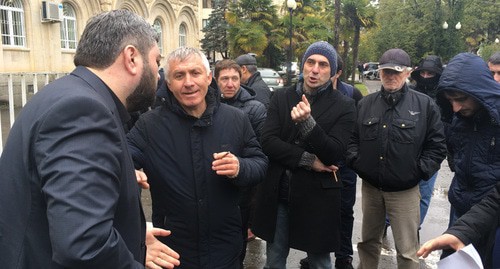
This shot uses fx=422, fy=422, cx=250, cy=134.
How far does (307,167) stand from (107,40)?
1.94 m

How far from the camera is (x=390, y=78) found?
11.7ft

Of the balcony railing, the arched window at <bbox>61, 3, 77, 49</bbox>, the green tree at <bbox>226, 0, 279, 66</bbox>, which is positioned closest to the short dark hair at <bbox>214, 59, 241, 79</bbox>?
the balcony railing

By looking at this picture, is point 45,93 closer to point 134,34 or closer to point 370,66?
point 134,34

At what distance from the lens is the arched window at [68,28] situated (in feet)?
70.4

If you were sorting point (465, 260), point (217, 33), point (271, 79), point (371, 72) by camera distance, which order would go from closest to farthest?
1. point (465, 260)
2. point (271, 79)
3. point (217, 33)
4. point (371, 72)

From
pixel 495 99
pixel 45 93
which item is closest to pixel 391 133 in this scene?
pixel 495 99

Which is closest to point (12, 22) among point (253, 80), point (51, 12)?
point (51, 12)

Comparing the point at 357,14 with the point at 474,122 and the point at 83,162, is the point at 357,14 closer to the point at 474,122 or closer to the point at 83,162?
the point at 474,122

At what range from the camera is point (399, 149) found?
3.39m

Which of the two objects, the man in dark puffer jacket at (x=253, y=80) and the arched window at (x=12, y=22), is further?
the arched window at (x=12, y=22)

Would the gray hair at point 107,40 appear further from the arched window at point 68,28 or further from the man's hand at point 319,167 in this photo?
the arched window at point 68,28

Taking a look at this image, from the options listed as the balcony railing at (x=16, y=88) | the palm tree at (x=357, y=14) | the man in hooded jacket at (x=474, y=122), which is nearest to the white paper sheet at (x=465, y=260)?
the man in hooded jacket at (x=474, y=122)

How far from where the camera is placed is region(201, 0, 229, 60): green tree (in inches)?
1481

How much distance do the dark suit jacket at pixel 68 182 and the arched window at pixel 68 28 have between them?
73.0 feet
